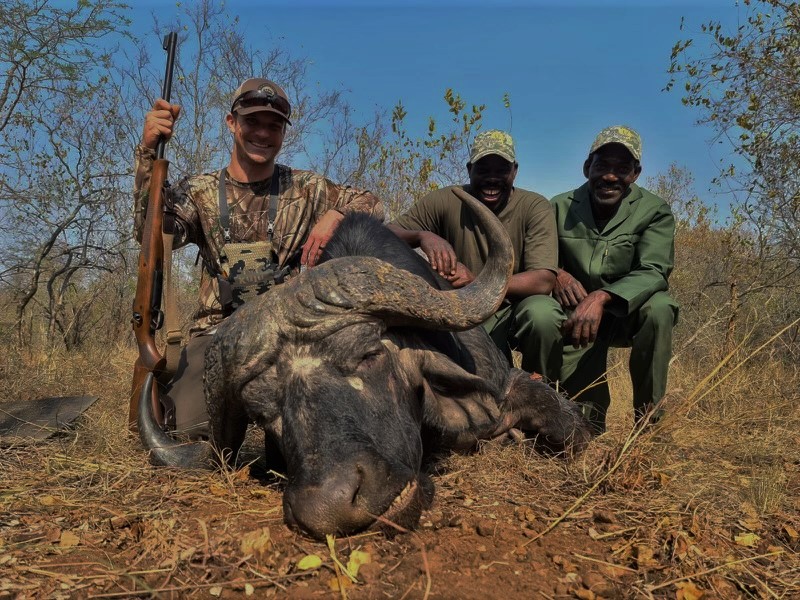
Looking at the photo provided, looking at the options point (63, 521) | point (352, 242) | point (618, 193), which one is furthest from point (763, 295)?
point (63, 521)

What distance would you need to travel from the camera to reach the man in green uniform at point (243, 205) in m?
4.70

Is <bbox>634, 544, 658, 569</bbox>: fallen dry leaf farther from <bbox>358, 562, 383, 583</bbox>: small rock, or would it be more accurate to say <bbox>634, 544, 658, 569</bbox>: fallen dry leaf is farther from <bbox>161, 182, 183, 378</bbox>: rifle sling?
<bbox>161, 182, 183, 378</bbox>: rifle sling

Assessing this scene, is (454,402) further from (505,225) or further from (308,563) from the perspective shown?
(505,225)

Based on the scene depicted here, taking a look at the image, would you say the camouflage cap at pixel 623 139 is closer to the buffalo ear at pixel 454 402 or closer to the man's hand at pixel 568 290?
the man's hand at pixel 568 290

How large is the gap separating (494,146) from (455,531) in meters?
3.66

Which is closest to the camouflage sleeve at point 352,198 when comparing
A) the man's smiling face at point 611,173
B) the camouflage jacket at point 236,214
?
the camouflage jacket at point 236,214

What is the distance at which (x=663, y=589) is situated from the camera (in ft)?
6.76

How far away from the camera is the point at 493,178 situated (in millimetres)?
5359

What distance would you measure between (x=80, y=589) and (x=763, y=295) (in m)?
9.02

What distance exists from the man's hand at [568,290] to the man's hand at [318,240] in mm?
2038

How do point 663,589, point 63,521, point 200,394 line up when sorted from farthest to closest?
point 200,394, point 63,521, point 663,589

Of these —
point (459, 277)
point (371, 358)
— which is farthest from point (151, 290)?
point (371, 358)

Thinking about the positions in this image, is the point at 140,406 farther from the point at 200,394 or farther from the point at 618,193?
the point at 618,193

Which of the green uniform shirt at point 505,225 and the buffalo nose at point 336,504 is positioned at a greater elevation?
the green uniform shirt at point 505,225
